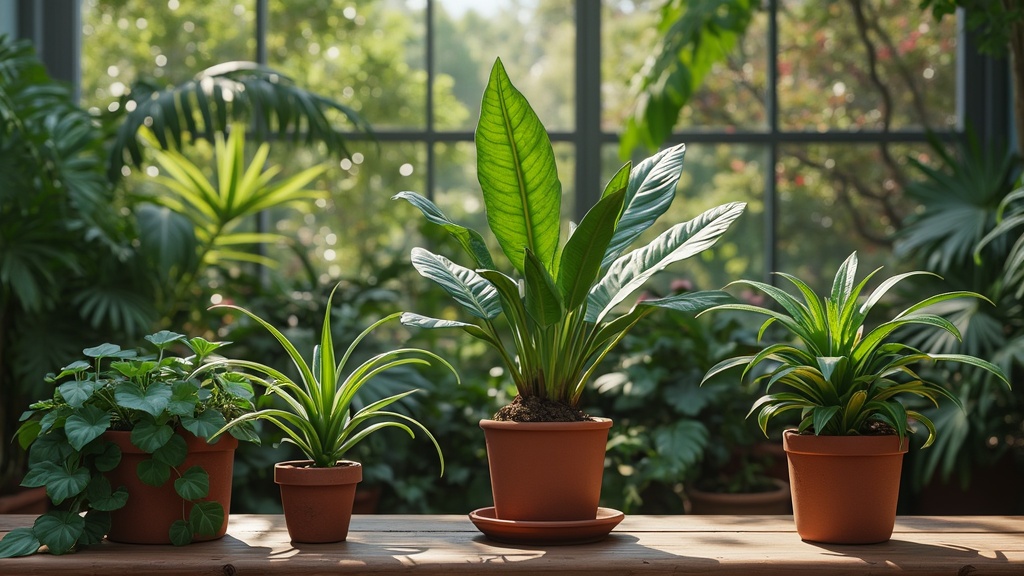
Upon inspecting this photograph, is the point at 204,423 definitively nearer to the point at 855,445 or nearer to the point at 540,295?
the point at 540,295

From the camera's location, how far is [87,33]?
3.88 meters

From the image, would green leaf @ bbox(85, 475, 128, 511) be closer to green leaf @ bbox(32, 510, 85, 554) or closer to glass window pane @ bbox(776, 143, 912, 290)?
green leaf @ bbox(32, 510, 85, 554)

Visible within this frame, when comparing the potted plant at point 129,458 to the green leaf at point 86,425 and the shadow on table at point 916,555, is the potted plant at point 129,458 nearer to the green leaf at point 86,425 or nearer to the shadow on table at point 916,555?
the green leaf at point 86,425

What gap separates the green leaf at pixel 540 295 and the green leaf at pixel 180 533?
0.59 meters

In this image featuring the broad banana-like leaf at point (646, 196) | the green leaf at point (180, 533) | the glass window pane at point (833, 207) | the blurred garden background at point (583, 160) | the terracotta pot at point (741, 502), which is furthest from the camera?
the glass window pane at point (833, 207)

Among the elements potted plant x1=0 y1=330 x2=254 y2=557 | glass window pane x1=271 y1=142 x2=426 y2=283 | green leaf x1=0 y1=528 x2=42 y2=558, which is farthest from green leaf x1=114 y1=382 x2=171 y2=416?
glass window pane x1=271 y1=142 x2=426 y2=283

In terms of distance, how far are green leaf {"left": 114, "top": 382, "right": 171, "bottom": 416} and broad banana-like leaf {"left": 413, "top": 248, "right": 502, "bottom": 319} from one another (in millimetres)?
410

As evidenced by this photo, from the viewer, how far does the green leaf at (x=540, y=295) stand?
4.27ft

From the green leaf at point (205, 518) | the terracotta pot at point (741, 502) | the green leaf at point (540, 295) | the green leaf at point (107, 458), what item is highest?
the green leaf at point (540, 295)

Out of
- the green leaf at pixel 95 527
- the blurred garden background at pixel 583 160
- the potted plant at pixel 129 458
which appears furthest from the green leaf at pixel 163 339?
the blurred garden background at pixel 583 160

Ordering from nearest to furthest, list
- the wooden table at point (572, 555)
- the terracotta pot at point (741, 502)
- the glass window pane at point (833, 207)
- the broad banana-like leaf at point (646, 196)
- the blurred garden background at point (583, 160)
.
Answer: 1. the wooden table at point (572, 555)
2. the broad banana-like leaf at point (646, 196)
3. the terracotta pot at point (741, 502)
4. the blurred garden background at point (583, 160)
5. the glass window pane at point (833, 207)

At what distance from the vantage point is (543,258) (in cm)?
144

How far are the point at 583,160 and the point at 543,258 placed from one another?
98.1 inches

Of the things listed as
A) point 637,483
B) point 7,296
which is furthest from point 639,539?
point 7,296
